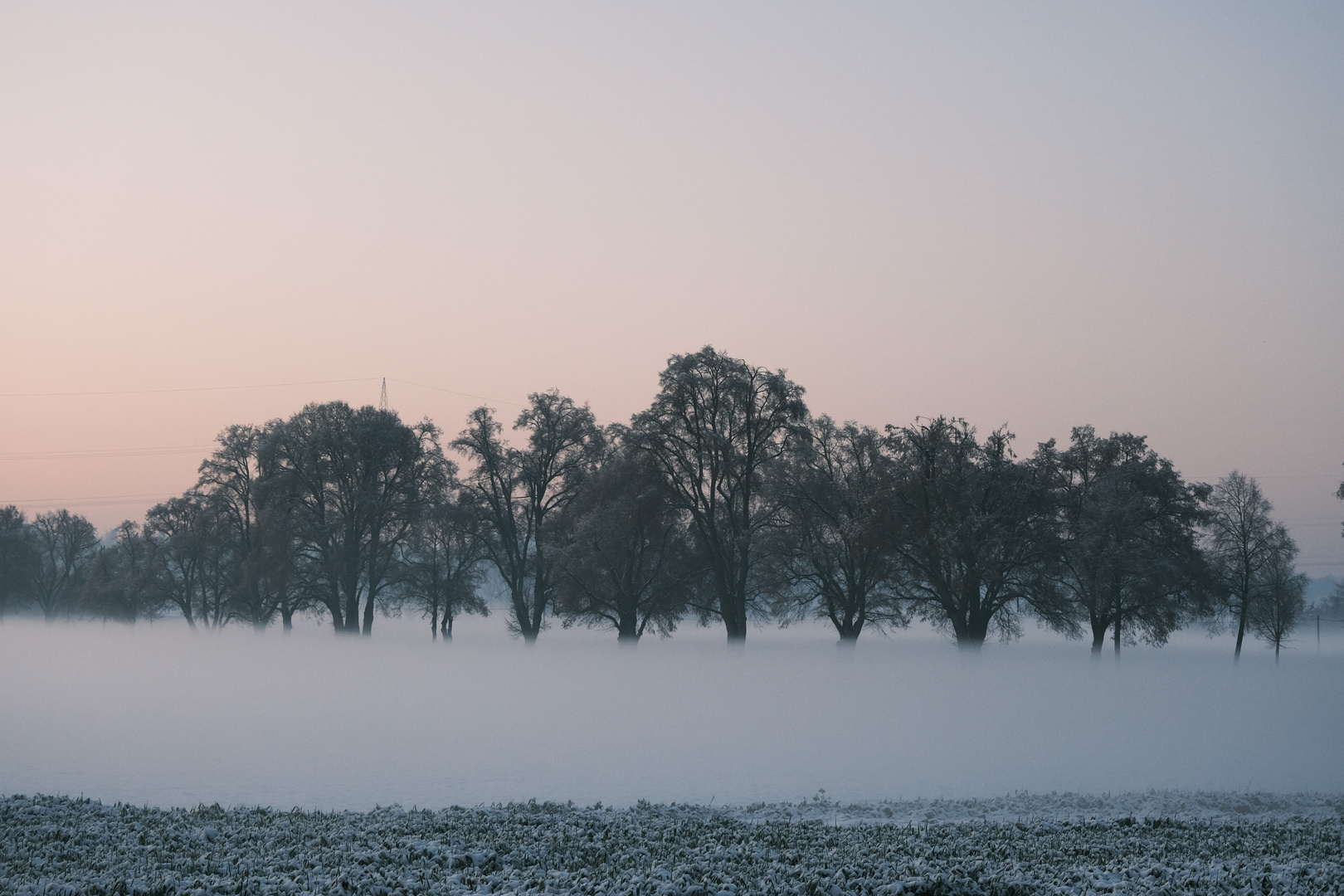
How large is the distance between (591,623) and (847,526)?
14.4 m

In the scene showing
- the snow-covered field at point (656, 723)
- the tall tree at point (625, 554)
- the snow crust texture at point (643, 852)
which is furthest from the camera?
the tall tree at point (625, 554)

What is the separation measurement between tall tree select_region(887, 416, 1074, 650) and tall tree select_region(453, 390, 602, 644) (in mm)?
17363

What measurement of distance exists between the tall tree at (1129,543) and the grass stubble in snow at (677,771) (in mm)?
2533

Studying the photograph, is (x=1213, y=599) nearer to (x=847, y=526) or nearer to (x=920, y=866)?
(x=847, y=526)

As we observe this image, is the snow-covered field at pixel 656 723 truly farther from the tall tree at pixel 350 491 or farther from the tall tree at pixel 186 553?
the tall tree at pixel 186 553

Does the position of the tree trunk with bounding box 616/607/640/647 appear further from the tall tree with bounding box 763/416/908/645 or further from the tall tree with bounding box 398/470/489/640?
the tall tree with bounding box 398/470/489/640

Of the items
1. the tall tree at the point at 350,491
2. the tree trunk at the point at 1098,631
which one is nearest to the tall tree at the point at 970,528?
the tree trunk at the point at 1098,631

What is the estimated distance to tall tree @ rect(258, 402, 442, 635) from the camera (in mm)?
50594

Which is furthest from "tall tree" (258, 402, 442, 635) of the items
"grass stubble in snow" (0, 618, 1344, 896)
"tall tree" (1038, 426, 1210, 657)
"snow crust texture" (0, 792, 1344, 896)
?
"snow crust texture" (0, 792, 1344, 896)

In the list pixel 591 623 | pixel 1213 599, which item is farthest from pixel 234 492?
pixel 1213 599

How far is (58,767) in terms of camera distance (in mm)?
19562

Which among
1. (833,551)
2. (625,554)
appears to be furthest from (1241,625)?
(625,554)

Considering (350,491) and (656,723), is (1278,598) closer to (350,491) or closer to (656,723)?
(656,723)

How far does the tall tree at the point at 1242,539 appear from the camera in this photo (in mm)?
47844
